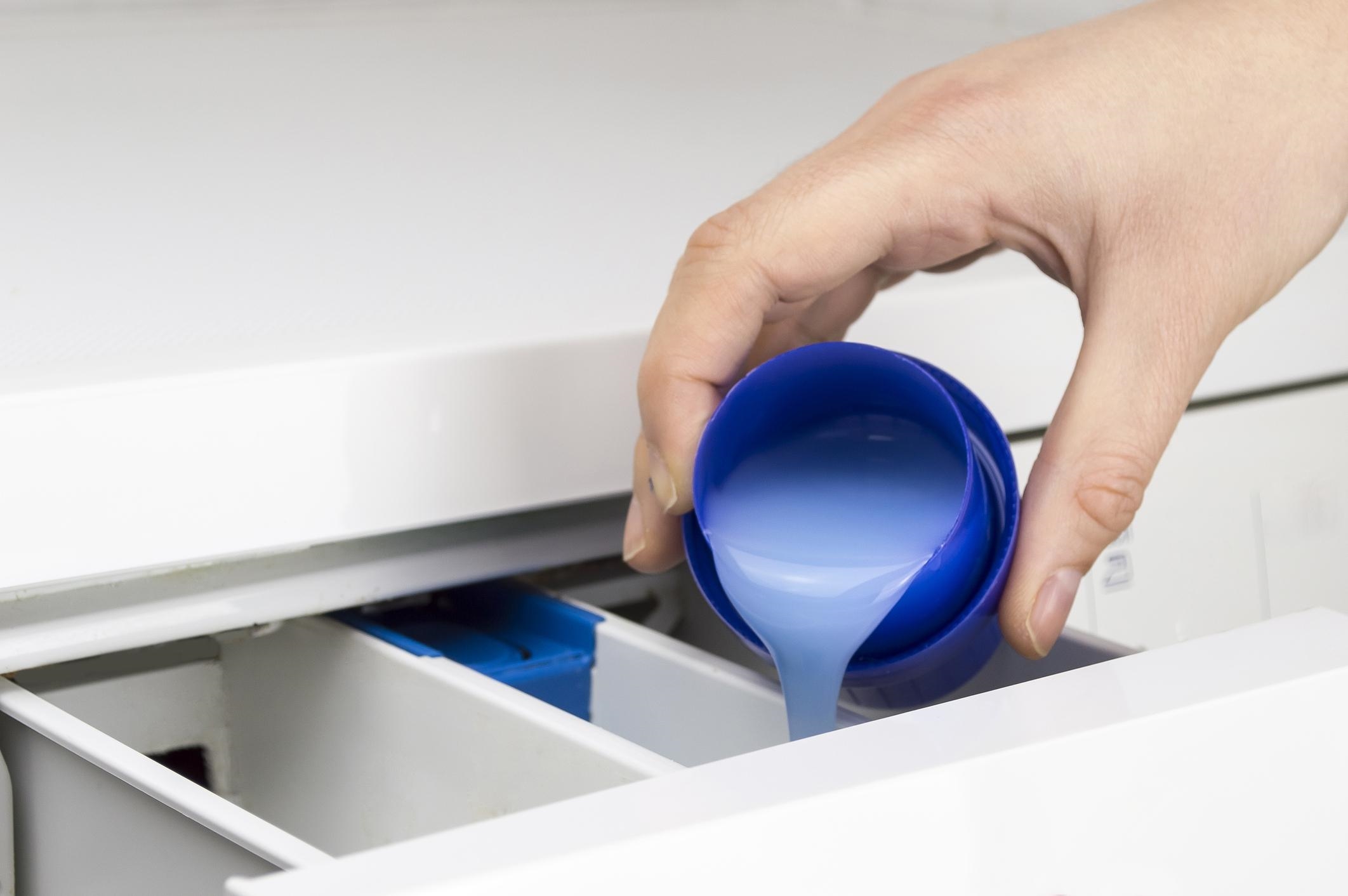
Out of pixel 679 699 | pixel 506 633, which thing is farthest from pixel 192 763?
pixel 679 699

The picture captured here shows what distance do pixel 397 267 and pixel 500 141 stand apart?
0.26m

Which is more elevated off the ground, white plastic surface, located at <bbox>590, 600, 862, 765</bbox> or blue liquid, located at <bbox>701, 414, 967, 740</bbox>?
blue liquid, located at <bbox>701, 414, 967, 740</bbox>

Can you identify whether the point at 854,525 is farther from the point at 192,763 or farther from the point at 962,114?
the point at 192,763

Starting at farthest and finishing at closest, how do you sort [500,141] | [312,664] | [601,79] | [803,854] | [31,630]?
[601,79] → [500,141] → [312,664] → [31,630] → [803,854]

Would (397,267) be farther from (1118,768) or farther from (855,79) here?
(855,79)

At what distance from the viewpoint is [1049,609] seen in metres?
0.55

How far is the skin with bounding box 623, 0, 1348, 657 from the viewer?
0.57 meters

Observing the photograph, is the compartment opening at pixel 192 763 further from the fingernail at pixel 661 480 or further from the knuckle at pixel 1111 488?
the knuckle at pixel 1111 488

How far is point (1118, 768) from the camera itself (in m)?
0.36

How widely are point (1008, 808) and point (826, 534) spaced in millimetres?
273

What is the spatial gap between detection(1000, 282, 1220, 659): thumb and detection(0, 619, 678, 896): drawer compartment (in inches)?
6.8

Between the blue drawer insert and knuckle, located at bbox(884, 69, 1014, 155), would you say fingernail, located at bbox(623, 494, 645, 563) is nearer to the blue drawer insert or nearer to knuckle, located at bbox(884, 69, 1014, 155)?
the blue drawer insert

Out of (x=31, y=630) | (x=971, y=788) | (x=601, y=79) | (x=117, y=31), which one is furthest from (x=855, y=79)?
(x=971, y=788)

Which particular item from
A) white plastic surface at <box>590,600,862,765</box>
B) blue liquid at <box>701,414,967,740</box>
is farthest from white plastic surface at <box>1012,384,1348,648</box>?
white plastic surface at <box>590,600,862,765</box>
